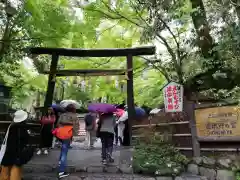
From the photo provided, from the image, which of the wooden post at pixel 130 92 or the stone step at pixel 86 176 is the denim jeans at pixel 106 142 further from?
the wooden post at pixel 130 92

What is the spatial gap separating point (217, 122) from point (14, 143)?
5.51m

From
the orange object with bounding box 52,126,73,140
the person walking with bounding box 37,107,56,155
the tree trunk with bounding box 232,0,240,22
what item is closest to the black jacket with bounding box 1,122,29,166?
the orange object with bounding box 52,126,73,140

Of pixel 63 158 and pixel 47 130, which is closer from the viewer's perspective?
pixel 63 158

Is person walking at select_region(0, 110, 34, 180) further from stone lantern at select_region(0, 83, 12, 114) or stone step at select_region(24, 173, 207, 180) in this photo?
stone lantern at select_region(0, 83, 12, 114)

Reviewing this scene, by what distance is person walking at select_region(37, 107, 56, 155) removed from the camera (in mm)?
11273

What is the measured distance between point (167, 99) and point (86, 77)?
178 inches

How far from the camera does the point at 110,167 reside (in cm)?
832

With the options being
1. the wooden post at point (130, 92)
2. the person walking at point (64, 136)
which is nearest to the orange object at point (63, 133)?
the person walking at point (64, 136)

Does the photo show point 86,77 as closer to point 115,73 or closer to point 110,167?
point 115,73

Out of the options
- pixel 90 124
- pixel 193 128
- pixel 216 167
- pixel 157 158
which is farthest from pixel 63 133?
pixel 90 124

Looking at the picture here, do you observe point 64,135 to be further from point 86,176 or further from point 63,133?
point 86,176

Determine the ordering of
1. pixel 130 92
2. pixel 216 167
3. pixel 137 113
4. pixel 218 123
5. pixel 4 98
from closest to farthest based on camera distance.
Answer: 1. pixel 216 167
2. pixel 218 123
3. pixel 137 113
4. pixel 130 92
5. pixel 4 98

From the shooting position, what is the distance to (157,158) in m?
8.25

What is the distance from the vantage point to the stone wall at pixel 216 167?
757 centimetres
